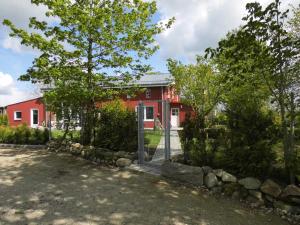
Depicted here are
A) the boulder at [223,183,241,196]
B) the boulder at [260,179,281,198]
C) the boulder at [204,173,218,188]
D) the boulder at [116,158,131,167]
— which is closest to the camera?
the boulder at [260,179,281,198]

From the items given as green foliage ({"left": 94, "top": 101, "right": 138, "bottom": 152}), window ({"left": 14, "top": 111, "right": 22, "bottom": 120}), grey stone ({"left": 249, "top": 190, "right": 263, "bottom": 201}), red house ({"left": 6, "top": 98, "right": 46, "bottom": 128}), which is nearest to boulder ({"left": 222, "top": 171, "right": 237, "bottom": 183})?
grey stone ({"left": 249, "top": 190, "right": 263, "bottom": 201})

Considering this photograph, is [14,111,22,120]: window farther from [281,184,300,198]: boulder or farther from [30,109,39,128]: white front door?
[281,184,300,198]: boulder

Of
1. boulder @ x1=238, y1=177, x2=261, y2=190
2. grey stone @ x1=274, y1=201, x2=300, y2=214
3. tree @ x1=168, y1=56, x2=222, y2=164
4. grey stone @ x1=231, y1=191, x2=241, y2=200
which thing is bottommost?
grey stone @ x1=274, y1=201, x2=300, y2=214

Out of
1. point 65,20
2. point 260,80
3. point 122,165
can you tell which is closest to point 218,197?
point 260,80

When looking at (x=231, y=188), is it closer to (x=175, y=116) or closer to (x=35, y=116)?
(x=175, y=116)

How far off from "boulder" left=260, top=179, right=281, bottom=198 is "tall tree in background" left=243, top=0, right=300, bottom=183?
15.9 inches

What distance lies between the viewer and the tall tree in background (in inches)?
234

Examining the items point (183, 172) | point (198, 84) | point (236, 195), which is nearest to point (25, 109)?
point (198, 84)

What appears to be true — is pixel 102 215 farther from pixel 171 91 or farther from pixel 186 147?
pixel 171 91

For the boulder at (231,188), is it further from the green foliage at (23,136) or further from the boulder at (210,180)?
the green foliage at (23,136)

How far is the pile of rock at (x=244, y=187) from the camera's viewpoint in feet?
20.7

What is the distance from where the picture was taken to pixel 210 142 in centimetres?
824

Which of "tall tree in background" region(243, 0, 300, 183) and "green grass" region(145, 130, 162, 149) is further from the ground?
"tall tree in background" region(243, 0, 300, 183)

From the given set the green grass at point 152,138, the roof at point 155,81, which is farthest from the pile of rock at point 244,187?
the roof at point 155,81
